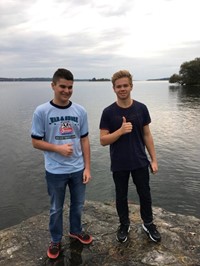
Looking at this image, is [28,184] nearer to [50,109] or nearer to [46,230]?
[46,230]

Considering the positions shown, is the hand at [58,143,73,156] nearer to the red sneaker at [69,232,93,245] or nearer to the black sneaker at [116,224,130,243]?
the red sneaker at [69,232,93,245]

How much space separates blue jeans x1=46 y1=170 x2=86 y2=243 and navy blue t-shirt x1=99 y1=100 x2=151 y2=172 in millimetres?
673

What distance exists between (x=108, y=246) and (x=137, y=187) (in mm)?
1132

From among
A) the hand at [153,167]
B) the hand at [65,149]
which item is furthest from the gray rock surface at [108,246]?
the hand at [65,149]

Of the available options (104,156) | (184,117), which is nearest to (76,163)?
(104,156)

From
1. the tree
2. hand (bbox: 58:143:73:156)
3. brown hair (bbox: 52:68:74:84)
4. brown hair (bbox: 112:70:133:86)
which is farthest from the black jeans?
the tree

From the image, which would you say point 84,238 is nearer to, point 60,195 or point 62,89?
point 60,195

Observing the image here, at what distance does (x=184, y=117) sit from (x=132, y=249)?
2869 centimetres

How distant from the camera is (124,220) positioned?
5.18 m

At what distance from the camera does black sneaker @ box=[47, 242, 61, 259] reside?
4.78m

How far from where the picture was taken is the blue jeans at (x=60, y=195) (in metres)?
4.64

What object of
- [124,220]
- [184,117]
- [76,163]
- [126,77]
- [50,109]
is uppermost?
[126,77]

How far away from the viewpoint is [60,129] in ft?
15.0

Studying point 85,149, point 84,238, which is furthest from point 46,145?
point 84,238
